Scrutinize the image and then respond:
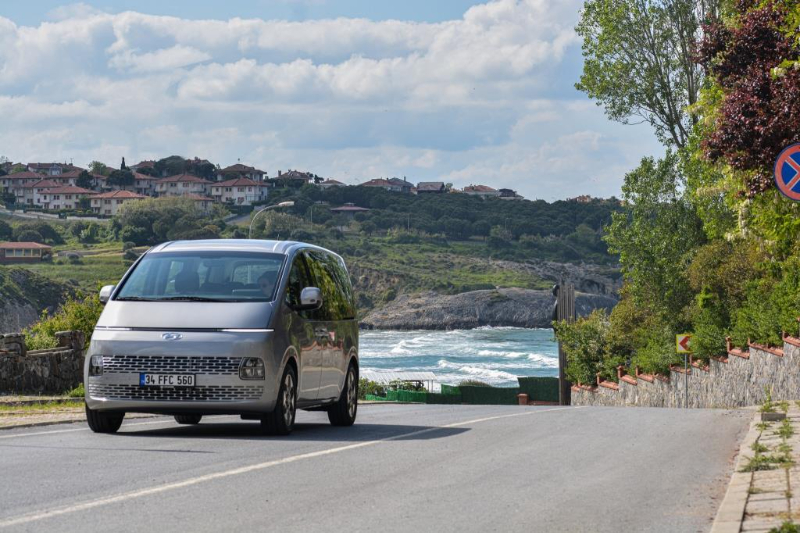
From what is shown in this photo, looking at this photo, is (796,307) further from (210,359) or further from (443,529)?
(443,529)

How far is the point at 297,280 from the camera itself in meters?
13.9

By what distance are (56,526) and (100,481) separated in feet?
6.40

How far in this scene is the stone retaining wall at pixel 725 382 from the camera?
98.3 ft

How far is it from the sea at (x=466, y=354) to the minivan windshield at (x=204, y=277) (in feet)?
276

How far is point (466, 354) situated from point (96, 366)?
135536 mm

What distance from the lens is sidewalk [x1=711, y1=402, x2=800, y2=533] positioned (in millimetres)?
7496

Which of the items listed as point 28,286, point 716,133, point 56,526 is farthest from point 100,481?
point 28,286

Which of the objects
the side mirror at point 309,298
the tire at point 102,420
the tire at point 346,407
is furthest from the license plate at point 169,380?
the tire at point 346,407

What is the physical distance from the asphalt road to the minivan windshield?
1.44m

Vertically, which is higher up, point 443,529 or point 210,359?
point 210,359

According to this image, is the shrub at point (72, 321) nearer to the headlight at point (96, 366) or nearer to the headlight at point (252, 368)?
the headlight at point (96, 366)

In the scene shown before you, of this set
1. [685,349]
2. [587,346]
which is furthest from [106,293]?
[587,346]

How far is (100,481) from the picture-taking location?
911 cm

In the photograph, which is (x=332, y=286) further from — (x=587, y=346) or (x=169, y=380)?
(x=587, y=346)
